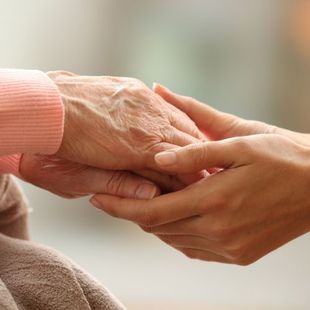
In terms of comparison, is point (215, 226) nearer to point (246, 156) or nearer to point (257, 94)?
point (246, 156)

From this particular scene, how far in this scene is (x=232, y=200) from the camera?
0.78 metres

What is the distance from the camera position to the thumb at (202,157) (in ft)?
2.54

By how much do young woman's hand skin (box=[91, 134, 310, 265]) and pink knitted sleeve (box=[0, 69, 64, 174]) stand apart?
0.13 meters

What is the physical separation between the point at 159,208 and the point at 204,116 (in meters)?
0.28

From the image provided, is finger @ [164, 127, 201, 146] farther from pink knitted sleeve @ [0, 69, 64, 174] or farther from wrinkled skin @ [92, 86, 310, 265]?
pink knitted sleeve @ [0, 69, 64, 174]

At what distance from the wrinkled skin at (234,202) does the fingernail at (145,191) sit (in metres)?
0.02

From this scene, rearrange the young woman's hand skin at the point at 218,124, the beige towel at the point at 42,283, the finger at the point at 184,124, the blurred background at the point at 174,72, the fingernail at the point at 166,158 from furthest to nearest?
the blurred background at the point at 174,72 < the young woman's hand skin at the point at 218,124 < the finger at the point at 184,124 < the fingernail at the point at 166,158 < the beige towel at the point at 42,283

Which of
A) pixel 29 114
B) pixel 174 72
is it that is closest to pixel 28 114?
pixel 29 114

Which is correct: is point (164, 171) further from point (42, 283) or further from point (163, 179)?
point (42, 283)

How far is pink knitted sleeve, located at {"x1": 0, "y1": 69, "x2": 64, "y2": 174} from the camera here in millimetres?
727

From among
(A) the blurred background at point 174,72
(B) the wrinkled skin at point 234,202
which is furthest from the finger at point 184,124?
(A) the blurred background at point 174,72

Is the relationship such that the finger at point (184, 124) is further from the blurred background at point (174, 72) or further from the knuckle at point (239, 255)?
the blurred background at point (174, 72)

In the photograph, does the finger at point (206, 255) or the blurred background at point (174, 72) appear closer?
the finger at point (206, 255)

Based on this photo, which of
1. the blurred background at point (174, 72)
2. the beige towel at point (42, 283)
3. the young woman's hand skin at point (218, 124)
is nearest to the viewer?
the beige towel at point (42, 283)
